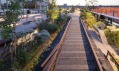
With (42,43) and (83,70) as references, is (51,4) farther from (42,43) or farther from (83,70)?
(83,70)

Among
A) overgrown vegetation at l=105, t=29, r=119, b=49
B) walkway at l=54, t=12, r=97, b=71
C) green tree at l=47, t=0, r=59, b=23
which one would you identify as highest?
green tree at l=47, t=0, r=59, b=23

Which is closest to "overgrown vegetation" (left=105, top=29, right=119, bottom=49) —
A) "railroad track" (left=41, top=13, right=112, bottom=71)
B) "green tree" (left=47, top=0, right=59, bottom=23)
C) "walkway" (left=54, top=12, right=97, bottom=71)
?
"walkway" (left=54, top=12, right=97, bottom=71)

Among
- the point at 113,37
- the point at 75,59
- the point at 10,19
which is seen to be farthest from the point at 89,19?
the point at 10,19

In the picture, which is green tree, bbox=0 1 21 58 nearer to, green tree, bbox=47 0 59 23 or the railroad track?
the railroad track

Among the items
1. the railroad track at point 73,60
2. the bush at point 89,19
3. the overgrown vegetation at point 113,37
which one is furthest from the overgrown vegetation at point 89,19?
the railroad track at point 73,60

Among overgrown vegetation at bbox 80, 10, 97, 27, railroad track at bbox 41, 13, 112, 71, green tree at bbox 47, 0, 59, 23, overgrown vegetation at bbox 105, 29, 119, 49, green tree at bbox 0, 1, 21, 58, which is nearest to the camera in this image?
railroad track at bbox 41, 13, 112, 71

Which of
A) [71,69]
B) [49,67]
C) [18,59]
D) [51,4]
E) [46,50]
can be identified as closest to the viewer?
[49,67]

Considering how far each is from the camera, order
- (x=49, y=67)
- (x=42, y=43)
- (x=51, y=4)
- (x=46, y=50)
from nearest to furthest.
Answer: (x=49, y=67) → (x=46, y=50) → (x=42, y=43) → (x=51, y=4)

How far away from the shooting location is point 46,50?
14523 mm

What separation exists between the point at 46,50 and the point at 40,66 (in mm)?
3337

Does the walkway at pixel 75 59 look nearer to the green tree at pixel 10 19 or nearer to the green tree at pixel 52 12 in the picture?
the green tree at pixel 10 19

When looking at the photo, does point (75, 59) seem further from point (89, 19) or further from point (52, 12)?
point (89, 19)

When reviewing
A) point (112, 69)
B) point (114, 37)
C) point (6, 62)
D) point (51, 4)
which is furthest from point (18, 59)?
point (51, 4)

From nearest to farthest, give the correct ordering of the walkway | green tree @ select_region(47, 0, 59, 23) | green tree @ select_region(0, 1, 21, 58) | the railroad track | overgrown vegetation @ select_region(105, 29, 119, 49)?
the railroad track, the walkway, green tree @ select_region(0, 1, 21, 58), overgrown vegetation @ select_region(105, 29, 119, 49), green tree @ select_region(47, 0, 59, 23)
